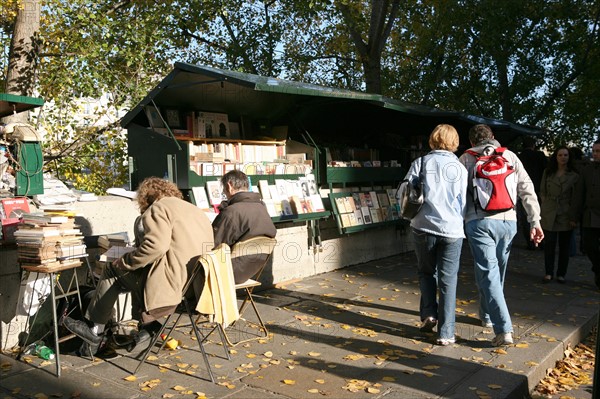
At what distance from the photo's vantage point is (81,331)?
4992mm

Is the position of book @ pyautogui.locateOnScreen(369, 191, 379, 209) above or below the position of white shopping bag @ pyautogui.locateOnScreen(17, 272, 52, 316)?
above

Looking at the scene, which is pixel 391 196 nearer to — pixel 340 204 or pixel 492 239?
pixel 340 204

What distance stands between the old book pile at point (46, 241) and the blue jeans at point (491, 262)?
334 cm

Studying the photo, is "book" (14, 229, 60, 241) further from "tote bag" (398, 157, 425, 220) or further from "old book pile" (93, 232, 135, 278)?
"tote bag" (398, 157, 425, 220)

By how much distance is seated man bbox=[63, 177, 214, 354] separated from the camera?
183 inches

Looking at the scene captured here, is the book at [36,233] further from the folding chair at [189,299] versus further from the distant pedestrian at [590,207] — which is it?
the distant pedestrian at [590,207]

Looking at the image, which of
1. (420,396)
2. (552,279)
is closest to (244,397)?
(420,396)

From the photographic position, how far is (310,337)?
569 cm

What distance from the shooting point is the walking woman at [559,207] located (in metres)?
8.16

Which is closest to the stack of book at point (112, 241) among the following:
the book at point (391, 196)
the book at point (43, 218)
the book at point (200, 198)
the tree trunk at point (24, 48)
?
the book at point (43, 218)

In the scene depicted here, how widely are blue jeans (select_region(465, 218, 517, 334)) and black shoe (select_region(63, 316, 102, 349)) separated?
3.26 metres

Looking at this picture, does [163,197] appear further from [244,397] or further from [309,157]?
[309,157]

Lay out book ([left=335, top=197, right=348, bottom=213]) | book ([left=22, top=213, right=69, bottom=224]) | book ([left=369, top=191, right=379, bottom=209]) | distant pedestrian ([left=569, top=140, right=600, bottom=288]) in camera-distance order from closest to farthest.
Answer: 1. book ([left=22, top=213, right=69, bottom=224])
2. distant pedestrian ([left=569, top=140, right=600, bottom=288])
3. book ([left=335, top=197, right=348, bottom=213])
4. book ([left=369, top=191, right=379, bottom=209])

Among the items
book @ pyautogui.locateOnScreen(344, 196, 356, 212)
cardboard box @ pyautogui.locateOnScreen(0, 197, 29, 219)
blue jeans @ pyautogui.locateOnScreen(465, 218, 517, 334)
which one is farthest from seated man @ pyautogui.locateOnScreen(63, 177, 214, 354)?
book @ pyautogui.locateOnScreen(344, 196, 356, 212)
